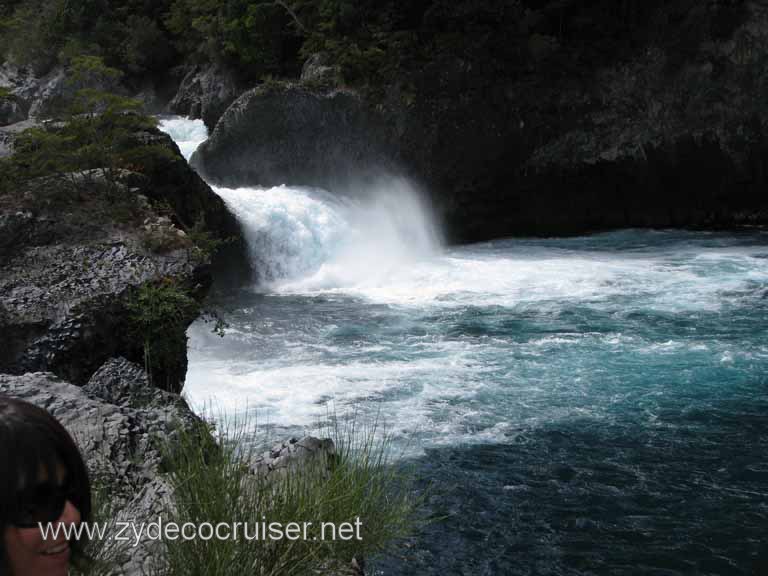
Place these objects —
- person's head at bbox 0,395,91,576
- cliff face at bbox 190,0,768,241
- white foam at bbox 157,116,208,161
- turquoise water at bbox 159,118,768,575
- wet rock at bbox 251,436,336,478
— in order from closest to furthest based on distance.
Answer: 1. person's head at bbox 0,395,91,576
2. wet rock at bbox 251,436,336,478
3. turquoise water at bbox 159,118,768,575
4. cliff face at bbox 190,0,768,241
5. white foam at bbox 157,116,208,161

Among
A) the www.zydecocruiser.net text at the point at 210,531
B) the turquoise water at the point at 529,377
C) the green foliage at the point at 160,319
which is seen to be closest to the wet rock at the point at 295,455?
the www.zydecocruiser.net text at the point at 210,531

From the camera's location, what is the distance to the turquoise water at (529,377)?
20.2 feet

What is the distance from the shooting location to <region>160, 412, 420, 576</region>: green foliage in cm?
315

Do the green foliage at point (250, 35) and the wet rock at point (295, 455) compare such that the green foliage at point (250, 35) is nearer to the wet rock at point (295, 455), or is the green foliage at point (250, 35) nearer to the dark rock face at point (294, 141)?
the dark rock face at point (294, 141)

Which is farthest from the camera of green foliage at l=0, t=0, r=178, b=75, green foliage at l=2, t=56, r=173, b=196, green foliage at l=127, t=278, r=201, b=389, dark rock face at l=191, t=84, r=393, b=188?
green foliage at l=0, t=0, r=178, b=75

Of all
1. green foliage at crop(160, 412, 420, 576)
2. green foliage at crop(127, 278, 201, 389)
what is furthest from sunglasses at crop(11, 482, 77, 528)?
green foliage at crop(127, 278, 201, 389)

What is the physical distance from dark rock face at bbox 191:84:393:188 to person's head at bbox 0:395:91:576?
16.8m

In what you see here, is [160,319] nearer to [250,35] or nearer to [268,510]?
[268,510]

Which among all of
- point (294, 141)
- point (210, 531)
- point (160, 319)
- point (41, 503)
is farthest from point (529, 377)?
point (294, 141)

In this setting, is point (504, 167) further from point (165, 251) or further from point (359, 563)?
point (359, 563)

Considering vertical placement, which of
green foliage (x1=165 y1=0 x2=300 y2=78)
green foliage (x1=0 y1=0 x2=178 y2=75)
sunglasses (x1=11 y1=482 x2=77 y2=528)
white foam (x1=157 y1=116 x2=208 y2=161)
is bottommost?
sunglasses (x1=11 y1=482 x2=77 y2=528)

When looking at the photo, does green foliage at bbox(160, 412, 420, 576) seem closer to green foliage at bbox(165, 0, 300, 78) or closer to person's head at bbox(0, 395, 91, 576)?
person's head at bbox(0, 395, 91, 576)

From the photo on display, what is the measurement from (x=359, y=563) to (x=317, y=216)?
13213mm

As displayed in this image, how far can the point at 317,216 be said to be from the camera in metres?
16.8
